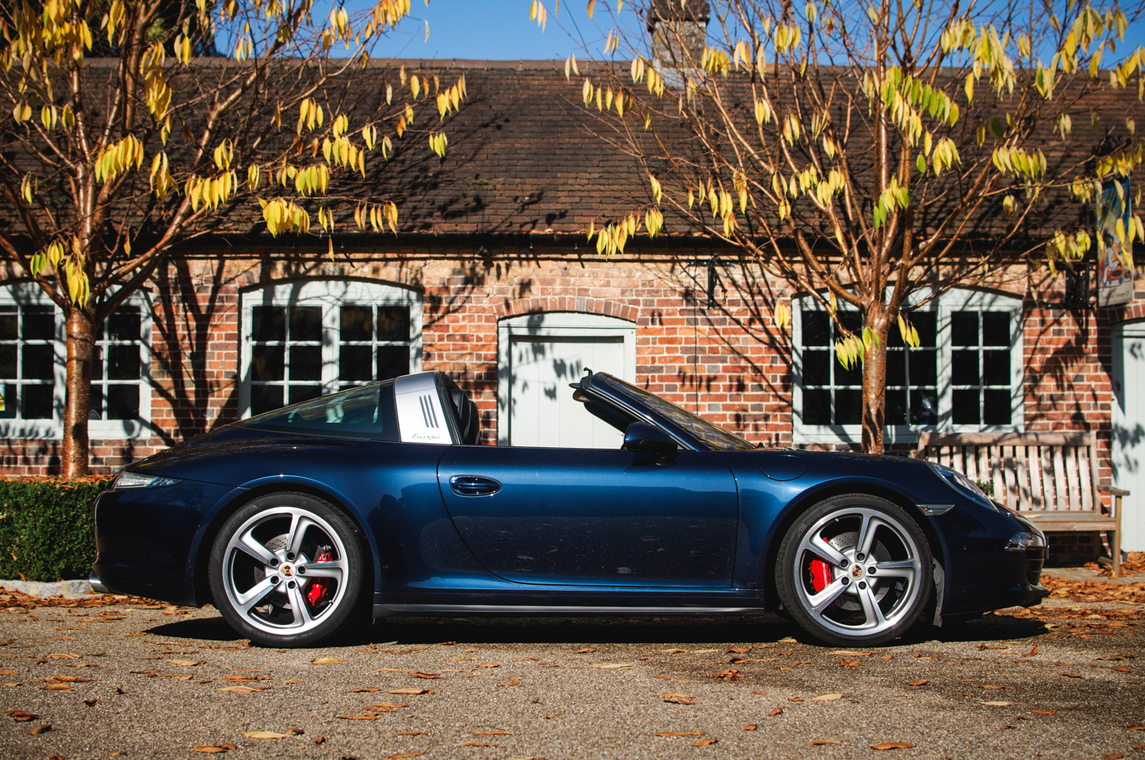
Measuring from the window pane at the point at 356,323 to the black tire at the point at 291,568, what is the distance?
177 inches

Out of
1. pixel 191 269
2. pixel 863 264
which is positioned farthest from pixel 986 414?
pixel 191 269

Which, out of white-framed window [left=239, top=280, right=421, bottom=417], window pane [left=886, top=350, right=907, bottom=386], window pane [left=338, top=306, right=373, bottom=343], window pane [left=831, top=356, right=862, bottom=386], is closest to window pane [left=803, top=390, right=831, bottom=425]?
window pane [left=831, top=356, right=862, bottom=386]

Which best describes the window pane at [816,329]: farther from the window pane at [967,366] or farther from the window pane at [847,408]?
the window pane at [967,366]

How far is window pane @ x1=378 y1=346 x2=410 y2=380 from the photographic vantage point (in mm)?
8281

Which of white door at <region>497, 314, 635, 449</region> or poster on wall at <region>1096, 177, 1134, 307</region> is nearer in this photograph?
poster on wall at <region>1096, 177, 1134, 307</region>

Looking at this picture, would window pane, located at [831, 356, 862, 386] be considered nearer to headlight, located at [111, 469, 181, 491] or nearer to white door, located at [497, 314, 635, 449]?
white door, located at [497, 314, 635, 449]

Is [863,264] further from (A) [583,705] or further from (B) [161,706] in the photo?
(B) [161,706]

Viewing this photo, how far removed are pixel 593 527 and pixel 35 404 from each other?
674cm

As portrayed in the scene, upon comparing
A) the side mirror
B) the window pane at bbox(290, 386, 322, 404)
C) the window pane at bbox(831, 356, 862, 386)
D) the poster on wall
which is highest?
the poster on wall

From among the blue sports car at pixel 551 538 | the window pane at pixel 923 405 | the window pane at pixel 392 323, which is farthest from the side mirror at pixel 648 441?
the window pane at pixel 923 405

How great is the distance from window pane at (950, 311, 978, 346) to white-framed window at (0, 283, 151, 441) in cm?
759

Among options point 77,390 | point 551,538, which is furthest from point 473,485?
point 77,390

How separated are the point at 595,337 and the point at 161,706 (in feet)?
18.9

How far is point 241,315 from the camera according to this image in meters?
8.24
